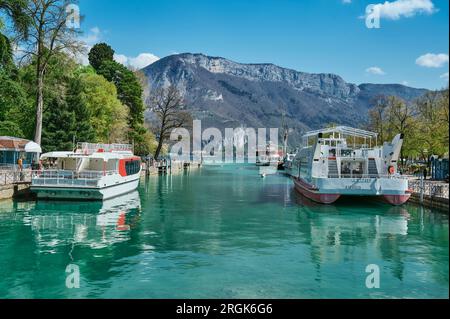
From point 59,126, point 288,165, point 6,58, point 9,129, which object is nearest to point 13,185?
point 6,58

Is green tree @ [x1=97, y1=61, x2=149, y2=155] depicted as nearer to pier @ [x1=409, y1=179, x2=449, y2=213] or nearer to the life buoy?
the life buoy

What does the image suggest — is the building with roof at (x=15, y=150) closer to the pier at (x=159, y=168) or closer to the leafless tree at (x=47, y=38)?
the leafless tree at (x=47, y=38)

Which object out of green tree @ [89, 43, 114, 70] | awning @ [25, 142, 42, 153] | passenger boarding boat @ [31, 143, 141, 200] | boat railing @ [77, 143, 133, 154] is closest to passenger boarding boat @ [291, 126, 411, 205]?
passenger boarding boat @ [31, 143, 141, 200]

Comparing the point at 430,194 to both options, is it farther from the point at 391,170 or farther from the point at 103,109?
the point at 103,109

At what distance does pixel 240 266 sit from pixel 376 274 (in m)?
4.56

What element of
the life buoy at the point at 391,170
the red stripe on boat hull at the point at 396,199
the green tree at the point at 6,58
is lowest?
the red stripe on boat hull at the point at 396,199

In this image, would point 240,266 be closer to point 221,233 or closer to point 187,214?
point 221,233

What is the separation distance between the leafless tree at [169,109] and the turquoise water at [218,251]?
154 ft

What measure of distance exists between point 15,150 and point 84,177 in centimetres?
1423

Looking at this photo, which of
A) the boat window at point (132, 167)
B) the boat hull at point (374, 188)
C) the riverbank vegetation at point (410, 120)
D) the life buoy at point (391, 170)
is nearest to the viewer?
the boat hull at point (374, 188)

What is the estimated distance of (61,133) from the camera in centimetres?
4931

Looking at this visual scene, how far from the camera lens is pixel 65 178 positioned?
1228 inches

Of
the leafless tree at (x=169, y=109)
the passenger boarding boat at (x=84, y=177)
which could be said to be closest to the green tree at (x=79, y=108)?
the passenger boarding boat at (x=84, y=177)

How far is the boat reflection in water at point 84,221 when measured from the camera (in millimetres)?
19234
